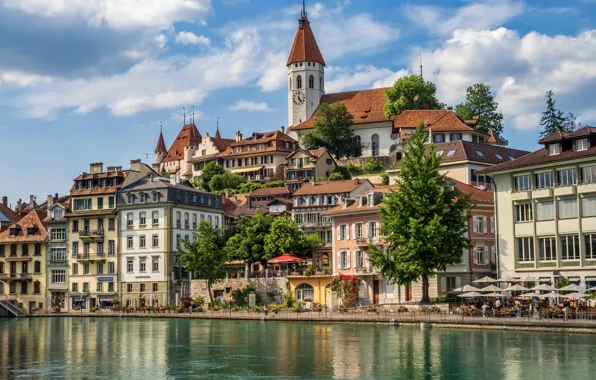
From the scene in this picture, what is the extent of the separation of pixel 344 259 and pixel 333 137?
59.8 metres

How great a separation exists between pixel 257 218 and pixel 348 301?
1988 centimetres

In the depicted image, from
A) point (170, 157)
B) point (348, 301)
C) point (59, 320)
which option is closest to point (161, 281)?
point (59, 320)

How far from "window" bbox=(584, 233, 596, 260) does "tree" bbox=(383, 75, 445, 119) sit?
79.9 m

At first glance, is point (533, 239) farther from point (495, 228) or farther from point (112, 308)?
point (112, 308)

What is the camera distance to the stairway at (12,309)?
319 feet

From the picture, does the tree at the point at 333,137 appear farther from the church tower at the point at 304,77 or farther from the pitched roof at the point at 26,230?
the pitched roof at the point at 26,230

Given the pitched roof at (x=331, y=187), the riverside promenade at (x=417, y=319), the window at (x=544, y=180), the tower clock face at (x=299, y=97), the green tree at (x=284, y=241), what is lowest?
the riverside promenade at (x=417, y=319)

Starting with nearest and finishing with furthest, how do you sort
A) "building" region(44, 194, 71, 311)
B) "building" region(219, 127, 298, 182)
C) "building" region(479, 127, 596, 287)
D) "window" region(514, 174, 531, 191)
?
"building" region(479, 127, 596, 287)
"window" region(514, 174, 531, 191)
"building" region(44, 194, 71, 311)
"building" region(219, 127, 298, 182)

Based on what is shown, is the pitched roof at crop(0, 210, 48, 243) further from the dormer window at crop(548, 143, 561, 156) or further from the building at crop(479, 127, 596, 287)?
the dormer window at crop(548, 143, 561, 156)

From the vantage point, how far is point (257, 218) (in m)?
96.6

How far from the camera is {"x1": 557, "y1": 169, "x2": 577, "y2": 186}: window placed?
2601 inches

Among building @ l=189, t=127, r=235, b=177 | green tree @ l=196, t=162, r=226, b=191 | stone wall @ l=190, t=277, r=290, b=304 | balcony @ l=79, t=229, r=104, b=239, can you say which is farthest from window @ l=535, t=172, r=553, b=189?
building @ l=189, t=127, r=235, b=177

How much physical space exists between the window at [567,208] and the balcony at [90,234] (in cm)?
5332

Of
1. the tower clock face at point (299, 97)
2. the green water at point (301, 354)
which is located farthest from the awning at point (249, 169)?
the green water at point (301, 354)
